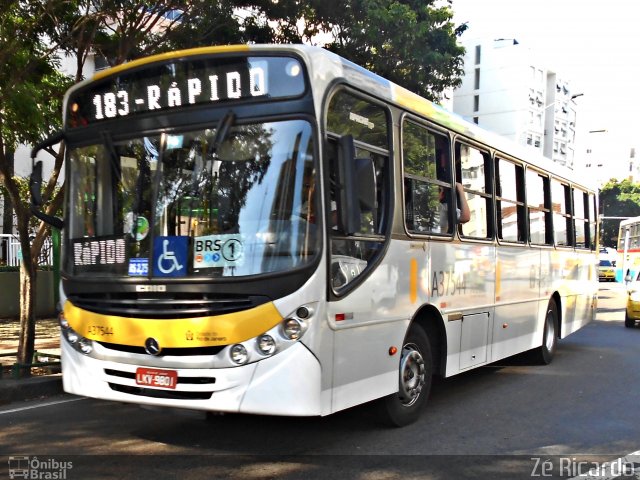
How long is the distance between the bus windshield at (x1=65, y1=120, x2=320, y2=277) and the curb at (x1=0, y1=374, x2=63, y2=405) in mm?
2513

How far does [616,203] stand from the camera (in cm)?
6762

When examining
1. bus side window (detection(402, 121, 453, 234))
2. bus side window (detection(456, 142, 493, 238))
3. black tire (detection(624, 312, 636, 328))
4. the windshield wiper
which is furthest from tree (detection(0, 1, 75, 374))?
black tire (detection(624, 312, 636, 328))

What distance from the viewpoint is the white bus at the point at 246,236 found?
4383 millimetres

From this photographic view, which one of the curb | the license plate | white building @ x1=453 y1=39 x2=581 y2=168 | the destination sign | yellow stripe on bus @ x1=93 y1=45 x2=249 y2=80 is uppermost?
white building @ x1=453 y1=39 x2=581 y2=168

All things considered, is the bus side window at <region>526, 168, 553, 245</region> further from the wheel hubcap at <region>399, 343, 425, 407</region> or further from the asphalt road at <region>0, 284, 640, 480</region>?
the wheel hubcap at <region>399, 343, 425, 407</region>

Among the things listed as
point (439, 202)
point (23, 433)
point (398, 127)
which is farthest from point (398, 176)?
point (23, 433)

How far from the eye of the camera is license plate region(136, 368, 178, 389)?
4496mm

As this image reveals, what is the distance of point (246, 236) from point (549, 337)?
6597 millimetres

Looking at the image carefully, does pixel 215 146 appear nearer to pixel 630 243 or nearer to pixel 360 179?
pixel 360 179

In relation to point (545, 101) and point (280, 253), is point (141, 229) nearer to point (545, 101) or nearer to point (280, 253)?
point (280, 253)

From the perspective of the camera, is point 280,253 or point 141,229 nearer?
point 280,253

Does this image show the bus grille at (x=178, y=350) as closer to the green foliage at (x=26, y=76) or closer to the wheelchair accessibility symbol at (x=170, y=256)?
the wheelchair accessibility symbol at (x=170, y=256)

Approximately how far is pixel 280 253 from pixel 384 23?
31.6 feet

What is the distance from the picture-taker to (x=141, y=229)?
188 inches
